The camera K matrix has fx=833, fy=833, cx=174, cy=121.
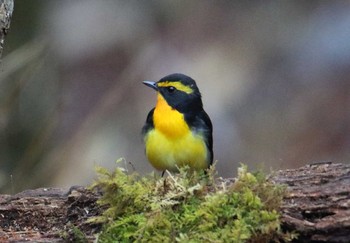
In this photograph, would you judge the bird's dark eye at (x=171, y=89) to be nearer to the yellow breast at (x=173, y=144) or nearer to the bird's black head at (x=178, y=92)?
the bird's black head at (x=178, y=92)

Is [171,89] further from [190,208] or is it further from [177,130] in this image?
[190,208]

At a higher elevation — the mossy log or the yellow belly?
the yellow belly

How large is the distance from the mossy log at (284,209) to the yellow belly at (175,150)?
1.25 meters

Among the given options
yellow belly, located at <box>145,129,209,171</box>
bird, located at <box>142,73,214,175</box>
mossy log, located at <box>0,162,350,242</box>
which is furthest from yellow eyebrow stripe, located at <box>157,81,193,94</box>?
mossy log, located at <box>0,162,350,242</box>

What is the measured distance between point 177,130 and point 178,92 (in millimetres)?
385

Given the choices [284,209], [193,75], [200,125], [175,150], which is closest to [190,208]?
[284,209]

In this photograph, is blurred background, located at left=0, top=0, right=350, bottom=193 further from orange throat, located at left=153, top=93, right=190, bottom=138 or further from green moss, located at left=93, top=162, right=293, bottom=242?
green moss, located at left=93, top=162, right=293, bottom=242

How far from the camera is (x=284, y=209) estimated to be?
4.16m

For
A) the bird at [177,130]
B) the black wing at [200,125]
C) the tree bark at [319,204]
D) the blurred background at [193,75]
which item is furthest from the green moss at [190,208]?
the blurred background at [193,75]

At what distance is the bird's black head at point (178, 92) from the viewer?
668cm

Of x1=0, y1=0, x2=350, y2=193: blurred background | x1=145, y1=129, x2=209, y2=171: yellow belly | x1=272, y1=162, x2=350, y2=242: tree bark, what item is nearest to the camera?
x1=272, y1=162, x2=350, y2=242: tree bark

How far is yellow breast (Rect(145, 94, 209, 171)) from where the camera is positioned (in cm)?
640

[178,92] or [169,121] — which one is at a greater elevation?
[178,92]

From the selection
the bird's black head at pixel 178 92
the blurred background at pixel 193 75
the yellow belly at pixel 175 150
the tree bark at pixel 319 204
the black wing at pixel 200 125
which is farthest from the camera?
the blurred background at pixel 193 75
